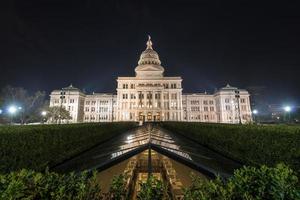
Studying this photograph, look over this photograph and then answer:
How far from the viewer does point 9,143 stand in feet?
16.8

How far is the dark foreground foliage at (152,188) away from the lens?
7.83 ft

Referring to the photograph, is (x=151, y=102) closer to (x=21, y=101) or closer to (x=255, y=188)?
(x=21, y=101)

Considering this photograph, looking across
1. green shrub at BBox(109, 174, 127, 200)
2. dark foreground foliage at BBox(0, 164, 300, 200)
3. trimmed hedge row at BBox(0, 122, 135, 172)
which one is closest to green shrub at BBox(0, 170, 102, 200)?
dark foreground foliage at BBox(0, 164, 300, 200)

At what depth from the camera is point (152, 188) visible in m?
2.60

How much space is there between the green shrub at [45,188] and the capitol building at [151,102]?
62.9 m

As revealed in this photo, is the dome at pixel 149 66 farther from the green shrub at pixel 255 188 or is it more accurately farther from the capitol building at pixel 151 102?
the green shrub at pixel 255 188

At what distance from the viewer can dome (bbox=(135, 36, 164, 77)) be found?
7631 cm

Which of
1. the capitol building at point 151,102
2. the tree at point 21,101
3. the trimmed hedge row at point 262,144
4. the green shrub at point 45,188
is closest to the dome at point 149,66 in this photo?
the capitol building at point 151,102

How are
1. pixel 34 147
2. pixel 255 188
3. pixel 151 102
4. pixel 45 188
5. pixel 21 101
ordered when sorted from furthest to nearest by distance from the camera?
pixel 151 102
pixel 21 101
pixel 34 147
pixel 255 188
pixel 45 188

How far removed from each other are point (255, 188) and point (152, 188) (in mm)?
1662

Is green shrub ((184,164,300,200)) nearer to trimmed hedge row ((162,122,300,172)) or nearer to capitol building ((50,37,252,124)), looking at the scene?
trimmed hedge row ((162,122,300,172))

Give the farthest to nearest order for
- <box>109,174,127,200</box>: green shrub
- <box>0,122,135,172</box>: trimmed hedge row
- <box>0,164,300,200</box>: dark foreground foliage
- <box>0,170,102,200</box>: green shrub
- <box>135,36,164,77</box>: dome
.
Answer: <box>135,36,164,77</box>: dome
<box>0,122,135,172</box>: trimmed hedge row
<box>109,174,127,200</box>: green shrub
<box>0,164,300,200</box>: dark foreground foliage
<box>0,170,102,200</box>: green shrub

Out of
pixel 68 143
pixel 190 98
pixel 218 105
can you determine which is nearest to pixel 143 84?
pixel 190 98

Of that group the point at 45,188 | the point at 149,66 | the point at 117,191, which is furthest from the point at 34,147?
the point at 149,66
